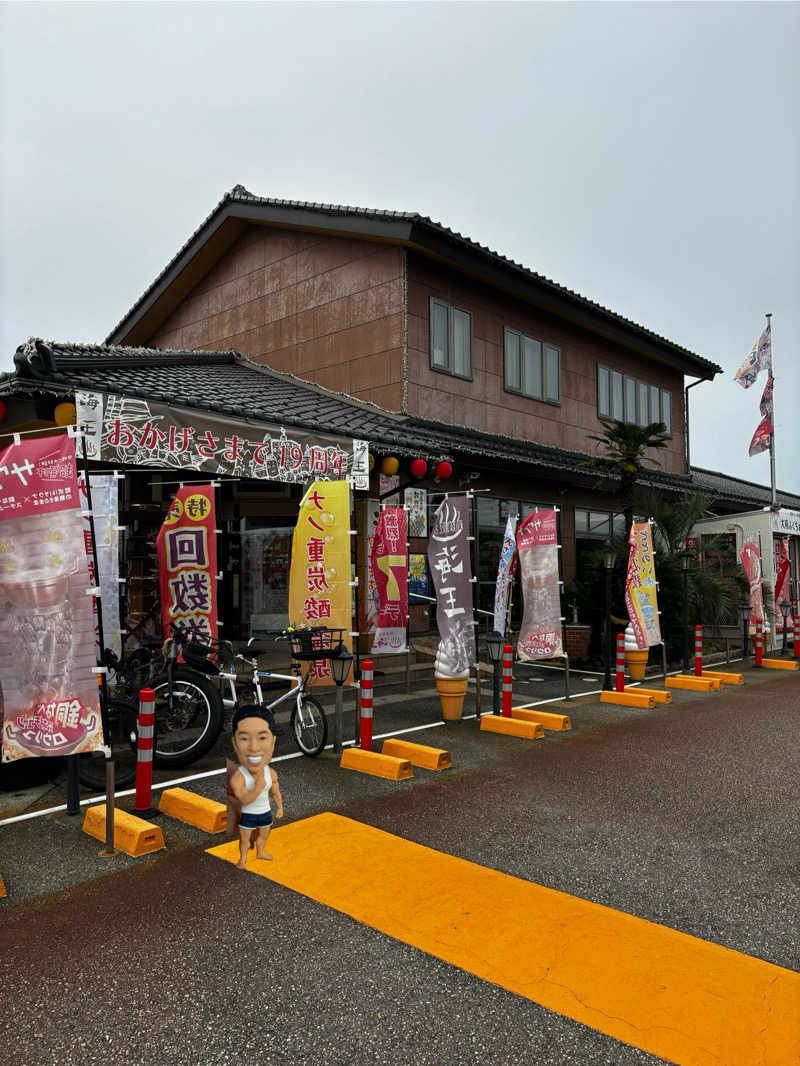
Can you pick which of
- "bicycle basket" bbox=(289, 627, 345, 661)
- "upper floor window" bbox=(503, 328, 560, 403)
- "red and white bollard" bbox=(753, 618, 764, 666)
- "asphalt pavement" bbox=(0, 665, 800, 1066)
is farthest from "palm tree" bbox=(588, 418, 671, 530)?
"bicycle basket" bbox=(289, 627, 345, 661)

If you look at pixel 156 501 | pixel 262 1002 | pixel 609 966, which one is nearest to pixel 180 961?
pixel 262 1002

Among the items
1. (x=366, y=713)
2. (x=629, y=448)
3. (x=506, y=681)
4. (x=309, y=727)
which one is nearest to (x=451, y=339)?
(x=629, y=448)

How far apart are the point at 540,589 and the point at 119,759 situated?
6.13 m

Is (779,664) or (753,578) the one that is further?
(753,578)

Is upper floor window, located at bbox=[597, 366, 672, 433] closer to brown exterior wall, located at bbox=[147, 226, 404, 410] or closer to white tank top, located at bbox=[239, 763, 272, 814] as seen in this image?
brown exterior wall, located at bbox=[147, 226, 404, 410]

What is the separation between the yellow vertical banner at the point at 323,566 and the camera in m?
7.79

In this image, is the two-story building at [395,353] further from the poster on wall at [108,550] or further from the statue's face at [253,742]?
the statue's face at [253,742]

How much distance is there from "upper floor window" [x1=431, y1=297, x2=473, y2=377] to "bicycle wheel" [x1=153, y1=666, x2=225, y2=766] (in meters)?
9.60

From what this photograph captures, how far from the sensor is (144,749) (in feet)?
18.1

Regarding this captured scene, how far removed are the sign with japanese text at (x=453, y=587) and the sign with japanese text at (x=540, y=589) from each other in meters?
1.77

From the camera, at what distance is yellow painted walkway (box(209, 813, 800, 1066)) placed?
3.15 m

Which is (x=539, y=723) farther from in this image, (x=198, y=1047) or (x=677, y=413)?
(x=677, y=413)

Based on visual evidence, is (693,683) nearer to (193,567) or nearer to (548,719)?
(548,719)

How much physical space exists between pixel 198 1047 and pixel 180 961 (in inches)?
26.9
